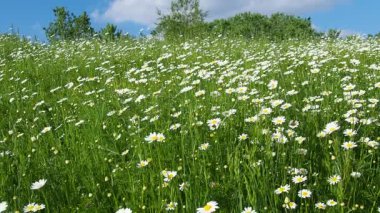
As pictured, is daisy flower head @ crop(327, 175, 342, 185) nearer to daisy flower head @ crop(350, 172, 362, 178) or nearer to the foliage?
daisy flower head @ crop(350, 172, 362, 178)

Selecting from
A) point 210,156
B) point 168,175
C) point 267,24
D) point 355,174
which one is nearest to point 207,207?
point 168,175

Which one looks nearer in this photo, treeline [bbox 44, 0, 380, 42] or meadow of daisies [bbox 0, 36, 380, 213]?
meadow of daisies [bbox 0, 36, 380, 213]

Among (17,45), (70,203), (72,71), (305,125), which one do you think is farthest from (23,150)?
(17,45)

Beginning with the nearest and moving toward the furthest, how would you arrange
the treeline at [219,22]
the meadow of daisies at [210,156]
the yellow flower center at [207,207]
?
the yellow flower center at [207,207] → the meadow of daisies at [210,156] → the treeline at [219,22]

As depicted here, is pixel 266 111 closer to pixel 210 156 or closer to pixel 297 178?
pixel 210 156

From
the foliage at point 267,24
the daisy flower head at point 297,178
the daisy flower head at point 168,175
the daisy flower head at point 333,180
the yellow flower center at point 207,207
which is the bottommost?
the daisy flower head at point 333,180

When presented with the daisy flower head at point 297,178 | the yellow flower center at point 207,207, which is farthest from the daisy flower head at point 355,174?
the yellow flower center at point 207,207

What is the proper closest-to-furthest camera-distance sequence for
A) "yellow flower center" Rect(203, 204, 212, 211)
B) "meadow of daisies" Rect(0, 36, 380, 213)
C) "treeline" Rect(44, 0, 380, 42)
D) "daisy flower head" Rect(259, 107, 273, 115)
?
1. "yellow flower center" Rect(203, 204, 212, 211)
2. "meadow of daisies" Rect(0, 36, 380, 213)
3. "daisy flower head" Rect(259, 107, 273, 115)
4. "treeline" Rect(44, 0, 380, 42)

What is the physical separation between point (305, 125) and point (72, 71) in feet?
21.4

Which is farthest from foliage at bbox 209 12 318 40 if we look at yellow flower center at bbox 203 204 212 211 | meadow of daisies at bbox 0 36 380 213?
yellow flower center at bbox 203 204 212 211

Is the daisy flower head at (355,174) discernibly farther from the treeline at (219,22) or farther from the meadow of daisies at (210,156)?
the treeline at (219,22)

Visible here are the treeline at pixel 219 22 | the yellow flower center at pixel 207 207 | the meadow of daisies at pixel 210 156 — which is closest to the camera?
the yellow flower center at pixel 207 207

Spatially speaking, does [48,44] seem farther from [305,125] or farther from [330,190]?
[330,190]

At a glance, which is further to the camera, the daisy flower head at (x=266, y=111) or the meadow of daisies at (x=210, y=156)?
the daisy flower head at (x=266, y=111)
